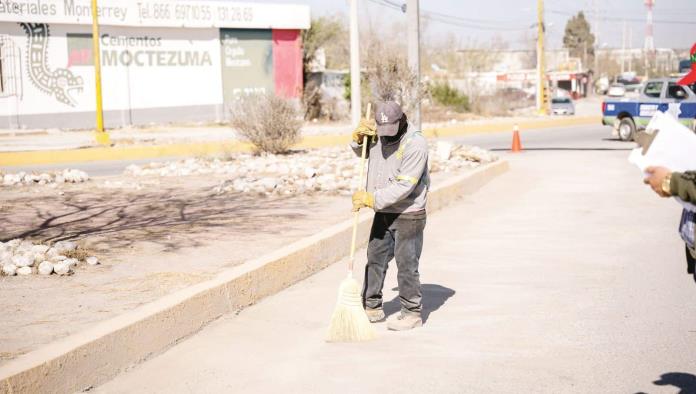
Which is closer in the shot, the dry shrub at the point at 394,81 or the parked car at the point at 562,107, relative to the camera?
the dry shrub at the point at 394,81

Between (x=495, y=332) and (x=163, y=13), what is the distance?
33.1 m

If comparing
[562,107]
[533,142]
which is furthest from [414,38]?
[562,107]

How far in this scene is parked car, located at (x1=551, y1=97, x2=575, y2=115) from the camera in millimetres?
54969

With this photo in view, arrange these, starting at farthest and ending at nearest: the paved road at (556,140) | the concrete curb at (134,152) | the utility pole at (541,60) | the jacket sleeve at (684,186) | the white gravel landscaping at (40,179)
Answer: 1. the utility pole at (541,60)
2. the paved road at (556,140)
3. the concrete curb at (134,152)
4. the white gravel landscaping at (40,179)
5. the jacket sleeve at (684,186)

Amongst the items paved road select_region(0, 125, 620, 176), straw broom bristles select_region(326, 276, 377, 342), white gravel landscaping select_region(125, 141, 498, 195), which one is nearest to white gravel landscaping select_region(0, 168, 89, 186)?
white gravel landscaping select_region(125, 141, 498, 195)

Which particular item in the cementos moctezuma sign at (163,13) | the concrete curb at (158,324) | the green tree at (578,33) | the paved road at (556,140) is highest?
the green tree at (578,33)

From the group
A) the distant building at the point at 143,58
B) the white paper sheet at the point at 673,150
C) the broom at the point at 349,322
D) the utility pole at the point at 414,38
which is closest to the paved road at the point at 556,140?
the distant building at the point at 143,58

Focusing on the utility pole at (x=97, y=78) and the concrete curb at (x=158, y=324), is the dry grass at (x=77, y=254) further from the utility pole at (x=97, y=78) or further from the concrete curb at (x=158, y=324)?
the utility pole at (x=97, y=78)

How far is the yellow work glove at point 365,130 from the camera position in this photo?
23.0 feet

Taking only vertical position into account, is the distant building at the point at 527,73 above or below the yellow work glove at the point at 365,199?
above

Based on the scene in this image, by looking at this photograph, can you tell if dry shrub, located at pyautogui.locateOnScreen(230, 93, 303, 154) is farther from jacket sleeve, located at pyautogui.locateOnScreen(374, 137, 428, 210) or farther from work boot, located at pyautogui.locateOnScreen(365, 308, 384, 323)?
jacket sleeve, located at pyautogui.locateOnScreen(374, 137, 428, 210)

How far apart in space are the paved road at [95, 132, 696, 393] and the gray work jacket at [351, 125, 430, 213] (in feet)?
2.92

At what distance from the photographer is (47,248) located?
8.53 m

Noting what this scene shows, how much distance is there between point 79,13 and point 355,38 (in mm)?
14524
